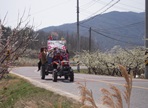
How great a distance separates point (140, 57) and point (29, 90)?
16.5 meters

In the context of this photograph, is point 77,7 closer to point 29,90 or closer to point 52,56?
point 52,56

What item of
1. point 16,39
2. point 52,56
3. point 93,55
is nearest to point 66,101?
point 16,39

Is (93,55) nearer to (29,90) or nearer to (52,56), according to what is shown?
(52,56)

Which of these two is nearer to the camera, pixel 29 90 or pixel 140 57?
pixel 29 90

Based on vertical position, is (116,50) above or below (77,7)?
below

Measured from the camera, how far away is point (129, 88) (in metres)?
3.16

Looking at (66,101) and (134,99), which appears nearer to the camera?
(66,101)

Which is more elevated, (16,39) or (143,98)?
(16,39)

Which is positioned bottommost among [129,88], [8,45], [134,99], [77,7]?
[134,99]

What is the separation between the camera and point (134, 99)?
35.7 ft

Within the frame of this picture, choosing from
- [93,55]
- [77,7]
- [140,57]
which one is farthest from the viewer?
[77,7]

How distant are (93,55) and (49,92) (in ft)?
84.7

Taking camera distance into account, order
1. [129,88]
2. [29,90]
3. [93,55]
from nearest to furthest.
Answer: [129,88] < [29,90] < [93,55]

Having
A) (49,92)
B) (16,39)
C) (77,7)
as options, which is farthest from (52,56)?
(77,7)
